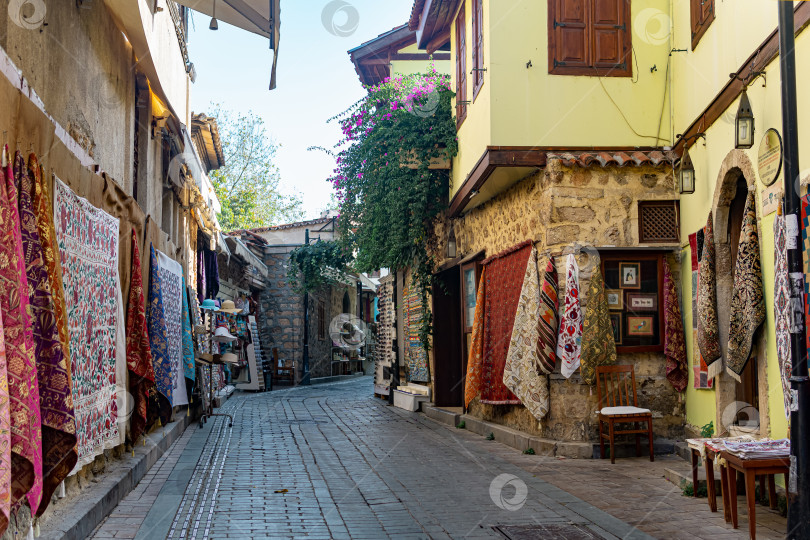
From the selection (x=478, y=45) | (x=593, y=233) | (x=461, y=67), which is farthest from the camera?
(x=461, y=67)

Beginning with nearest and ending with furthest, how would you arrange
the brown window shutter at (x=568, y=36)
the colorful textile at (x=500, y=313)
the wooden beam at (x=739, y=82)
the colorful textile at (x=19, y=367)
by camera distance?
the colorful textile at (x=19, y=367) < the wooden beam at (x=739, y=82) < the brown window shutter at (x=568, y=36) < the colorful textile at (x=500, y=313)

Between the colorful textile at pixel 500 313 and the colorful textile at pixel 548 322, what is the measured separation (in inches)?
28.7

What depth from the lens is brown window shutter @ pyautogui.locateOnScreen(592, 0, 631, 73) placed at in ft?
31.6

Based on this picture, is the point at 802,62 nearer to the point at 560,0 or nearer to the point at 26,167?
the point at 560,0

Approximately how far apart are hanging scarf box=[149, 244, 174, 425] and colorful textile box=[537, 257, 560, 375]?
168 inches

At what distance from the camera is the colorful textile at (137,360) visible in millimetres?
7355

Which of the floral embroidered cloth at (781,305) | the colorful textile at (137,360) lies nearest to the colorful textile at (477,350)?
the colorful textile at (137,360)

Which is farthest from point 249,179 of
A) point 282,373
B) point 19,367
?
point 19,367

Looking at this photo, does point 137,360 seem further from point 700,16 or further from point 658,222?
point 700,16

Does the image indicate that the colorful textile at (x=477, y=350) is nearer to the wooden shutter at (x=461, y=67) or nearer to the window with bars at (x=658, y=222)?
the wooden shutter at (x=461, y=67)

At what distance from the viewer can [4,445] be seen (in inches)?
130

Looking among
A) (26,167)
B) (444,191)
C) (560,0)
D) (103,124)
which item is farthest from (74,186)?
(444,191)

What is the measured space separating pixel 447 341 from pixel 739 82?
8.54 metres

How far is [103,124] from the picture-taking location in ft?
24.8
